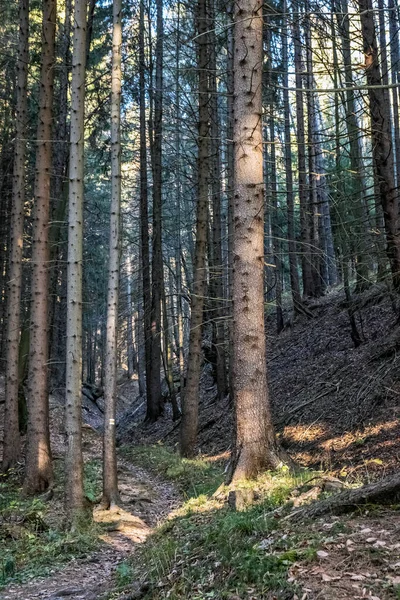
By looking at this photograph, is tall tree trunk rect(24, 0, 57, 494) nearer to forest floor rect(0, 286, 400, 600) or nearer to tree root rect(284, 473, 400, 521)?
forest floor rect(0, 286, 400, 600)

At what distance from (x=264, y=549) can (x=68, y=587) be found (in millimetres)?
2892

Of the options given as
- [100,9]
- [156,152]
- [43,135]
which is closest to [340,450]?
[43,135]


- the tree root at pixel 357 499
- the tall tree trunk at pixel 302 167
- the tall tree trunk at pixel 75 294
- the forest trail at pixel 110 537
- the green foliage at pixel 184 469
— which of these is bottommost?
the forest trail at pixel 110 537

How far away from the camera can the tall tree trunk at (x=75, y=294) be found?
26.8 feet

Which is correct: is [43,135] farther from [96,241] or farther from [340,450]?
[96,241]

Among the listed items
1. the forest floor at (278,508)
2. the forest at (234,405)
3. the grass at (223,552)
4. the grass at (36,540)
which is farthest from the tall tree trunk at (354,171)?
the grass at (36,540)

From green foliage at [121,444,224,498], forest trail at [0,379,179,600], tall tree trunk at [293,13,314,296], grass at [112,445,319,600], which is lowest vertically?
forest trail at [0,379,179,600]

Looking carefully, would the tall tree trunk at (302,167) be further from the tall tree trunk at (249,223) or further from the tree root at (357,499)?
the tree root at (357,499)

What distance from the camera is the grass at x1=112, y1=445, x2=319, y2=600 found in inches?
144

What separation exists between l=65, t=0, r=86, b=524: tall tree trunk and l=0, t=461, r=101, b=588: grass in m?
0.45

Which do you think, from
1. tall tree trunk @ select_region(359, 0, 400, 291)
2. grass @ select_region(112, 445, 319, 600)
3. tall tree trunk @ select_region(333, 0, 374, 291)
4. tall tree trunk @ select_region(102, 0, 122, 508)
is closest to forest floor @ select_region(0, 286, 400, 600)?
grass @ select_region(112, 445, 319, 600)

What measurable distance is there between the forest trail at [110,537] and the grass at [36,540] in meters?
0.12

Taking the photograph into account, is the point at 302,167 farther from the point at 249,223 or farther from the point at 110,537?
the point at 110,537

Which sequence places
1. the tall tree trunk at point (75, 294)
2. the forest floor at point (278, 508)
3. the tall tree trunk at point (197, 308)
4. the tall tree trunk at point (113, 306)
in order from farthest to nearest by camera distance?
the tall tree trunk at point (197, 308) < the tall tree trunk at point (113, 306) < the tall tree trunk at point (75, 294) < the forest floor at point (278, 508)
